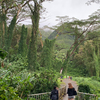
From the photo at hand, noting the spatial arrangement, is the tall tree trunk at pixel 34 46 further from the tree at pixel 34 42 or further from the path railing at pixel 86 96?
the path railing at pixel 86 96

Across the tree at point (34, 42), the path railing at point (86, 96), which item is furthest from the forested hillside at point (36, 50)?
the path railing at point (86, 96)

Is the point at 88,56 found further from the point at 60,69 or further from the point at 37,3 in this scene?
the point at 37,3

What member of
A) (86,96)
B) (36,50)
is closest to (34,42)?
(36,50)

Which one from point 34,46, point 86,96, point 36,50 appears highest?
point 34,46

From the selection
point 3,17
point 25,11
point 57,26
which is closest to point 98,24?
point 57,26

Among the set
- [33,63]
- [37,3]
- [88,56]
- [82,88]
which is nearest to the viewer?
[82,88]

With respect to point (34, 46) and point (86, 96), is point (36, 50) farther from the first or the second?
point (86, 96)

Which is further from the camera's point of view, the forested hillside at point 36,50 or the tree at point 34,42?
the tree at point 34,42

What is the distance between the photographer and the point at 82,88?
25.8 feet

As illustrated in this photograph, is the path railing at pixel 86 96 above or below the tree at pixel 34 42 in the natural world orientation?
below

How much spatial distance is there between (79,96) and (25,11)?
15730 mm

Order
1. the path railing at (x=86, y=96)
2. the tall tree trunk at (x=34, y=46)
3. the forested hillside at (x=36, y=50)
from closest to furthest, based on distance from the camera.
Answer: the path railing at (x=86, y=96)
the forested hillside at (x=36, y=50)
the tall tree trunk at (x=34, y=46)

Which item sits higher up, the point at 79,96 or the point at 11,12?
the point at 11,12

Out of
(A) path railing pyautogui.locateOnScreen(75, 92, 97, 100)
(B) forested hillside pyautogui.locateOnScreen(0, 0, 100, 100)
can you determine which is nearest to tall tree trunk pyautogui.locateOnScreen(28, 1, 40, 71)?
(B) forested hillside pyautogui.locateOnScreen(0, 0, 100, 100)
